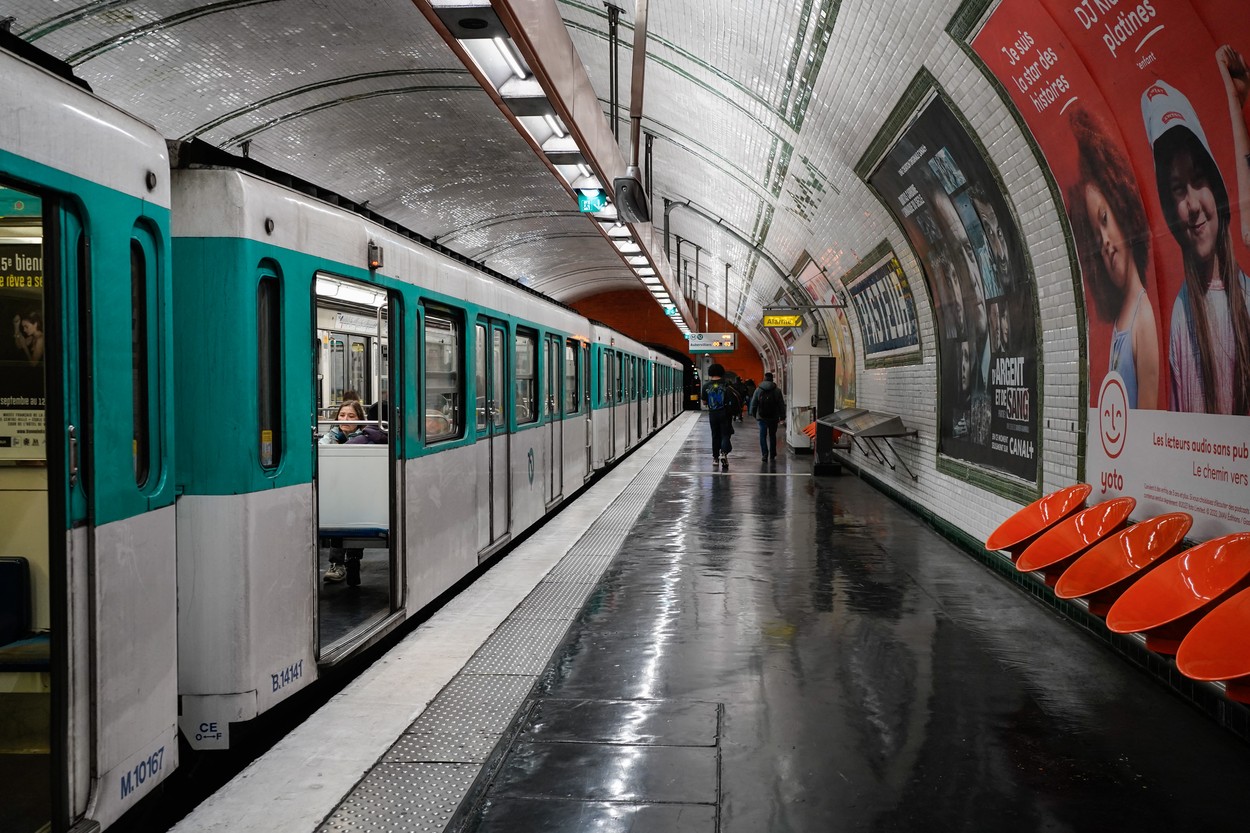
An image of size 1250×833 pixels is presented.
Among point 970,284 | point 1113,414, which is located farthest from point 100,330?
point 970,284

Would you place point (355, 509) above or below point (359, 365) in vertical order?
below

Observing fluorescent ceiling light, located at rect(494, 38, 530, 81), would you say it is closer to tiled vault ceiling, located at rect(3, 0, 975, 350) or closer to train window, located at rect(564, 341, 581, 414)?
tiled vault ceiling, located at rect(3, 0, 975, 350)

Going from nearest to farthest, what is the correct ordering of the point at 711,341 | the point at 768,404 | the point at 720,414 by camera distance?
the point at 720,414 → the point at 768,404 → the point at 711,341

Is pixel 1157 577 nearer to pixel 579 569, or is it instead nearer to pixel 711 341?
pixel 579 569

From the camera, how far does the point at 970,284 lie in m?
7.71

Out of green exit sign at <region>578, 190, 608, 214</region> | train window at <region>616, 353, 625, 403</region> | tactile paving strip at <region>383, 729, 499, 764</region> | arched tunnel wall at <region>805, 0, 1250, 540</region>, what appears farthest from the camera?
train window at <region>616, 353, 625, 403</region>

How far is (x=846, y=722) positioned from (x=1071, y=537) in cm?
205

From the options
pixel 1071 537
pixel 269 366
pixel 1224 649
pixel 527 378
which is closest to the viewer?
pixel 1224 649

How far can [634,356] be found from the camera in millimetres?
18359

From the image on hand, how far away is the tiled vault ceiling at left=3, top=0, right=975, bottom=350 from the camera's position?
23.3 feet

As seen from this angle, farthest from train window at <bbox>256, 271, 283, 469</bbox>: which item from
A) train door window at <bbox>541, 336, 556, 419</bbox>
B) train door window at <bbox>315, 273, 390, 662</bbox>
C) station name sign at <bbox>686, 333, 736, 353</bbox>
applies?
station name sign at <bbox>686, 333, 736, 353</bbox>

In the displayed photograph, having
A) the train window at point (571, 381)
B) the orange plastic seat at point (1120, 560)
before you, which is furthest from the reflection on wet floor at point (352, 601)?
the train window at point (571, 381)

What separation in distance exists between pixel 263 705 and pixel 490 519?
3514 mm

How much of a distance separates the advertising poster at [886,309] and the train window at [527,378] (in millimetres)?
3911
